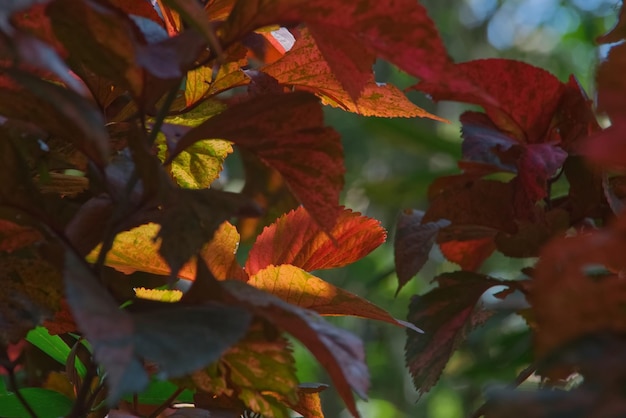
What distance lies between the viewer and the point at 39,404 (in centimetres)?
47

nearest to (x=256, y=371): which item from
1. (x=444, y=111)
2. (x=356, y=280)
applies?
(x=356, y=280)

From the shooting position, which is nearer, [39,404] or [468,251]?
[39,404]

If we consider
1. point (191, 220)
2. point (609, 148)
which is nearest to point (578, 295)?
point (609, 148)

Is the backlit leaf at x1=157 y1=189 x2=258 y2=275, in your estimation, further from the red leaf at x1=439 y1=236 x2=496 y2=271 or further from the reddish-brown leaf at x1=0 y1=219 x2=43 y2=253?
the red leaf at x1=439 y1=236 x2=496 y2=271

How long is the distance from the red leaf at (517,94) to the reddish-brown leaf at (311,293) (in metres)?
0.15

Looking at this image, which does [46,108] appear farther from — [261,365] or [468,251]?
[468,251]

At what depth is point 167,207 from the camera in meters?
0.33

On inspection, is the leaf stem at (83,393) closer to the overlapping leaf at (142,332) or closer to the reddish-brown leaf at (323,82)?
the overlapping leaf at (142,332)

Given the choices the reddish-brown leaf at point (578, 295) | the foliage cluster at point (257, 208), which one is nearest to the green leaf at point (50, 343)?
the foliage cluster at point (257, 208)

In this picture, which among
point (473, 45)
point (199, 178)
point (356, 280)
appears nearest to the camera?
point (199, 178)

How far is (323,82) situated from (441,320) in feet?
0.63

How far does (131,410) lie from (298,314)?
223 millimetres

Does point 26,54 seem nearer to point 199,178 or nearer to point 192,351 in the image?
point 192,351

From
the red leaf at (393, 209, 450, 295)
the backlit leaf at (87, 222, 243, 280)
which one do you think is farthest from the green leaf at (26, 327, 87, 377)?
the red leaf at (393, 209, 450, 295)
